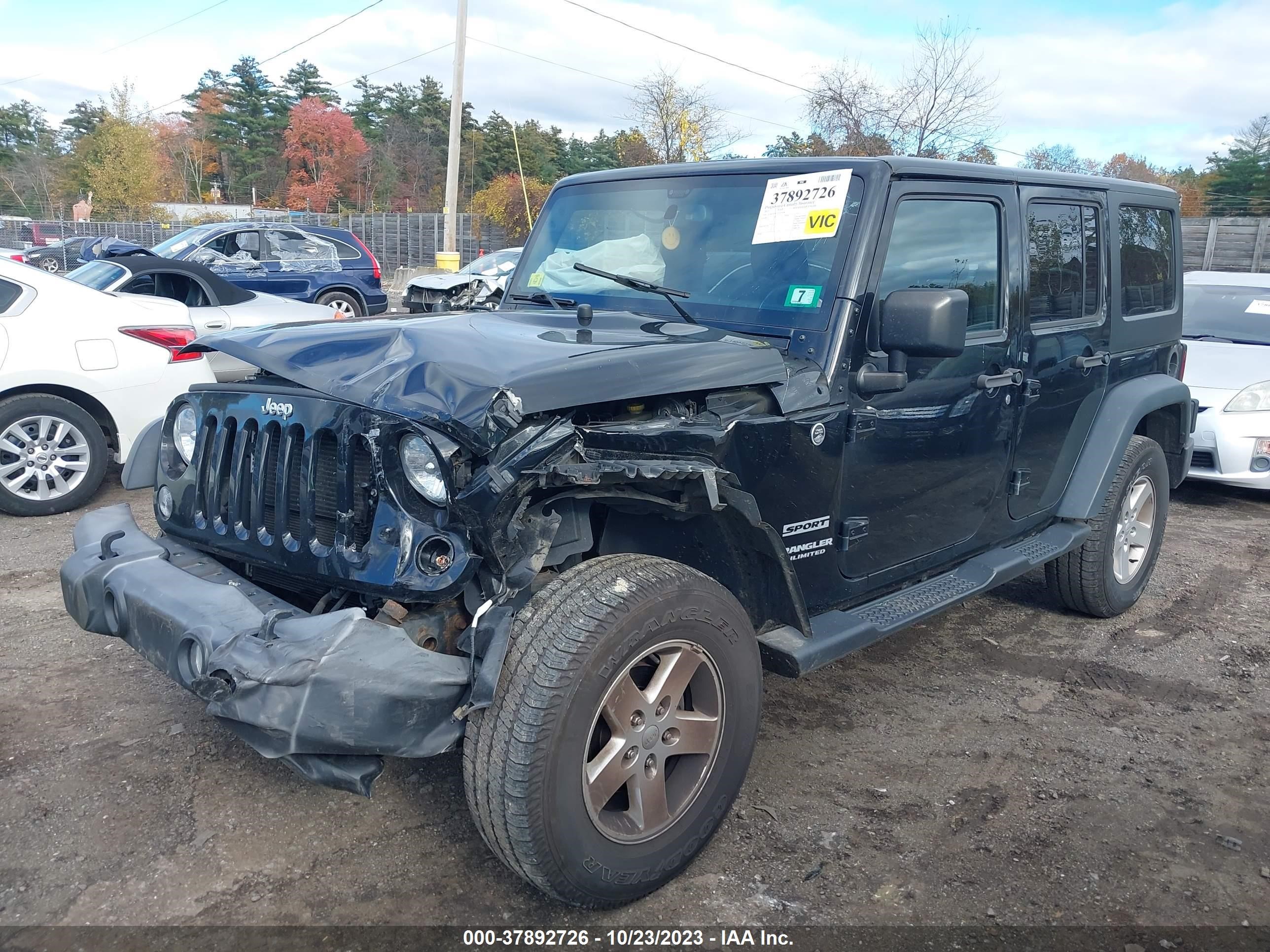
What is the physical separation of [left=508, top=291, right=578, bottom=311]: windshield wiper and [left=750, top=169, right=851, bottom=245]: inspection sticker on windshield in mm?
771

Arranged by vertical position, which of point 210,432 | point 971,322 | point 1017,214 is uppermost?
point 1017,214

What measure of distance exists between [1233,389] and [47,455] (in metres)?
7.91

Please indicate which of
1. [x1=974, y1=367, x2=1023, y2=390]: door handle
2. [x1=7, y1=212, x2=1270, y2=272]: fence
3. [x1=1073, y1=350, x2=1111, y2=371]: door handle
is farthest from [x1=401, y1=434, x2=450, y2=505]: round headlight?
[x1=7, y1=212, x2=1270, y2=272]: fence

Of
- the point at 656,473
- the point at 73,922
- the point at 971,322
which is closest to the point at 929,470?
the point at 971,322

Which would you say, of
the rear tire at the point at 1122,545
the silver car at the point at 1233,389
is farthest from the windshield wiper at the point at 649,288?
the silver car at the point at 1233,389

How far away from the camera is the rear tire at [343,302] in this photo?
14531mm

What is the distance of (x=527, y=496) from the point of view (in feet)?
8.18

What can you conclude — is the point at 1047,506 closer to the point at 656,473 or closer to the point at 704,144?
the point at 656,473

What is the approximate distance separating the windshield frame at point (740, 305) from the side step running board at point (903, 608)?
3.14 ft

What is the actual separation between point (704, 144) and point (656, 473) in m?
31.4

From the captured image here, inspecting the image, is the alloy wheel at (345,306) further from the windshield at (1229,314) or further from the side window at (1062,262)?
the side window at (1062,262)

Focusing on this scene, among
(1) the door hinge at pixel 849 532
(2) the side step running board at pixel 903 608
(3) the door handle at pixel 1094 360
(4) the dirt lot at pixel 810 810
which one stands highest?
(3) the door handle at pixel 1094 360

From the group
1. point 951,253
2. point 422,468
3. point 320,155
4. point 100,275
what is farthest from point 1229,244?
point 320,155

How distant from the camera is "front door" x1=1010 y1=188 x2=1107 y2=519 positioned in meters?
4.01
